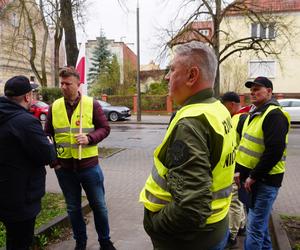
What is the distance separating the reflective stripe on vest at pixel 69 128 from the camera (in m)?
3.93

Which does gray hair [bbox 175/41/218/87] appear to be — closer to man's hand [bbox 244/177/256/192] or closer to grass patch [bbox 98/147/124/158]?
man's hand [bbox 244/177/256/192]

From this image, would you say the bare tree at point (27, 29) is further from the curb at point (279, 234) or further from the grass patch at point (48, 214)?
the curb at point (279, 234)

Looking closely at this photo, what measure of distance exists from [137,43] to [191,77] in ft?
76.3

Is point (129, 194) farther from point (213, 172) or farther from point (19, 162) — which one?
point (213, 172)

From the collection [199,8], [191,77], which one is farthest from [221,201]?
[199,8]

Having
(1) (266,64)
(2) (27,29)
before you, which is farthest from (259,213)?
(1) (266,64)

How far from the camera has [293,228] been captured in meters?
4.70

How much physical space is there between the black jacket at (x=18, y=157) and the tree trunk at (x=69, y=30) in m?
7.61

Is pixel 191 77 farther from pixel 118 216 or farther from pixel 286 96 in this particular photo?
pixel 286 96

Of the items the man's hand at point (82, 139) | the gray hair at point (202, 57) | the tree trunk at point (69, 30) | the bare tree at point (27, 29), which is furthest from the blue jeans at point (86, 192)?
the bare tree at point (27, 29)

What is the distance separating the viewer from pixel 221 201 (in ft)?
6.95

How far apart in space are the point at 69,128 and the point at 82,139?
0.23 m

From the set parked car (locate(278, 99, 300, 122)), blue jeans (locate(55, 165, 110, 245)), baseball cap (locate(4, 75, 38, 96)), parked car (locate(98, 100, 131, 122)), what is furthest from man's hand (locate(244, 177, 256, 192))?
parked car (locate(98, 100, 131, 122))

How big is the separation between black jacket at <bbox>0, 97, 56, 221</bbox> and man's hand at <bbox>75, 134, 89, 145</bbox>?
72 centimetres
